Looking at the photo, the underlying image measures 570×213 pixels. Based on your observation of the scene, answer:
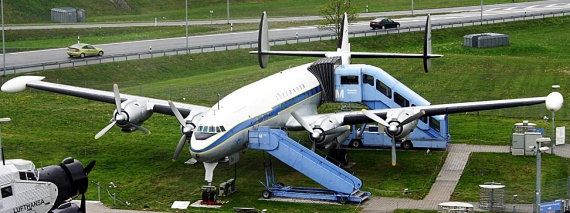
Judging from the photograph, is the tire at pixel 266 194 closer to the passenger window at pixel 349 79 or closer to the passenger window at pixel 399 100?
the passenger window at pixel 349 79

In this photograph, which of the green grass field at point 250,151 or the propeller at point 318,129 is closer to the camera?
the propeller at point 318,129

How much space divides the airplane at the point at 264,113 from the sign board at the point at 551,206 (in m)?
4.61

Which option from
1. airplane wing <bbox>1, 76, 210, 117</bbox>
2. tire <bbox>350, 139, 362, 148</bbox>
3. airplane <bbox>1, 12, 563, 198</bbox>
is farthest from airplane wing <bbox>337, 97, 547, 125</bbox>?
airplane wing <bbox>1, 76, 210, 117</bbox>

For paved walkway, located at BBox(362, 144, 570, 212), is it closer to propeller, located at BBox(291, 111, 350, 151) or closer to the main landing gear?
propeller, located at BBox(291, 111, 350, 151)

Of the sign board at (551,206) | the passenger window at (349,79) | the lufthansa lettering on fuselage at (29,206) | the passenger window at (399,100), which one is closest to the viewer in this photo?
the lufthansa lettering on fuselage at (29,206)

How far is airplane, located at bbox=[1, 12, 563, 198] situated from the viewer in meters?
49.7

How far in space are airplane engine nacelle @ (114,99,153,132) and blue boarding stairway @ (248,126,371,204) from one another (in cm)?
876

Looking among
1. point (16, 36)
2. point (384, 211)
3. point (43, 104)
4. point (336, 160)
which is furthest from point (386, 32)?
point (384, 211)

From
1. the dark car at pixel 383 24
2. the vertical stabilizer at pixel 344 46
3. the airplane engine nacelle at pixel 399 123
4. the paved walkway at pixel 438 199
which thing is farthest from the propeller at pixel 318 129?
the dark car at pixel 383 24

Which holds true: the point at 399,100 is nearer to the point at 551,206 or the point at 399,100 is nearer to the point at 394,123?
the point at 394,123

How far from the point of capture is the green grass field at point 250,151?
53438mm

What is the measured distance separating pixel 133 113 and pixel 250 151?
870cm

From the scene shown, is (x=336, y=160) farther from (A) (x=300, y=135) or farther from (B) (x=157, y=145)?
(B) (x=157, y=145)

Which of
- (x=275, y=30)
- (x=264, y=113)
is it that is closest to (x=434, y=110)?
(x=264, y=113)
